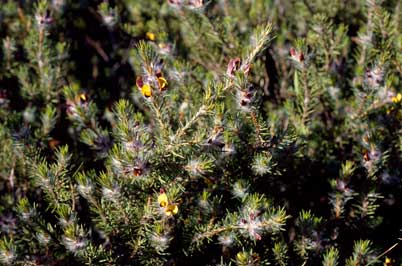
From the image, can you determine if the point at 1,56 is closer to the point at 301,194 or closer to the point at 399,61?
the point at 301,194

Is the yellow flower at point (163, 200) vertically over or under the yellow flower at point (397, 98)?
under

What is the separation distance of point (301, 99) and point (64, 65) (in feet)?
3.66

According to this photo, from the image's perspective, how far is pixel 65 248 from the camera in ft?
5.76

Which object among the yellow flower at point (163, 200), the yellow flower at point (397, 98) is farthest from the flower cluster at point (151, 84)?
the yellow flower at point (397, 98)

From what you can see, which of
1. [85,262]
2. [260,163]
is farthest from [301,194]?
[85,262]

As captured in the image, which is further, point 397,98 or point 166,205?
point 397,98

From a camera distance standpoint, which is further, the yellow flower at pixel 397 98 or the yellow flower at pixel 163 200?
the yellow flower at pixel 397 98

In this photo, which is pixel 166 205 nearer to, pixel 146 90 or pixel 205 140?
pixel 205 140

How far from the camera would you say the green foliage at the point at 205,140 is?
1.63 meters

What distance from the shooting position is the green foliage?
163 centimetres

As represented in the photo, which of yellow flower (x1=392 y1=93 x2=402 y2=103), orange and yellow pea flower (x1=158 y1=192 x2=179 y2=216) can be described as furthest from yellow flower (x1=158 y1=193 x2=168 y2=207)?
yellow flower (x1=392 y1=93 x2=402 y2=103)

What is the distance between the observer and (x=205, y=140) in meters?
1.61

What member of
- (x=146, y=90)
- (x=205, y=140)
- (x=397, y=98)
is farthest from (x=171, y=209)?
(x=397, y=98)

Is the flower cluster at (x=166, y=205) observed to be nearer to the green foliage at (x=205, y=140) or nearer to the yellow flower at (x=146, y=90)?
the green foliage at (x=205, y=140)
